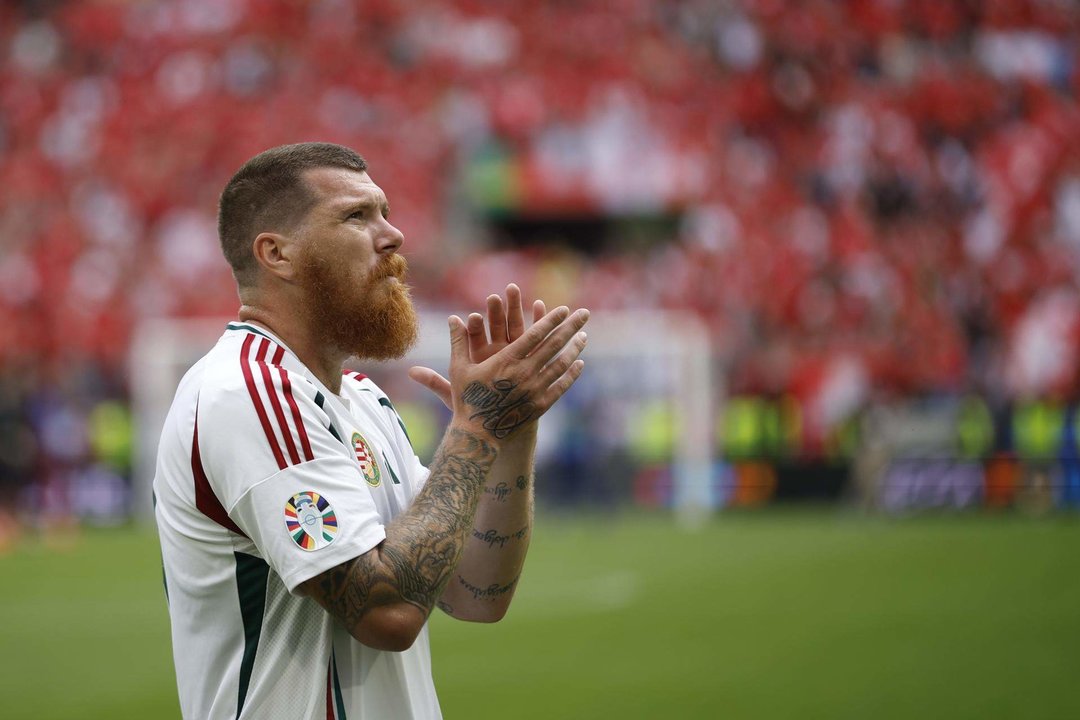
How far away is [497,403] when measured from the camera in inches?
99.7

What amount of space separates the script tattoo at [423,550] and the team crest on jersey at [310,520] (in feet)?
0.19

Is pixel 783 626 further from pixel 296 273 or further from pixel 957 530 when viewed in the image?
pixel 296 273

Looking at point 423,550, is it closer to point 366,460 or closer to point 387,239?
point 366,460

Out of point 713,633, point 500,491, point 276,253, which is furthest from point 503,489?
A: point 713,633

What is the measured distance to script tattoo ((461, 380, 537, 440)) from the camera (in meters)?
2.53

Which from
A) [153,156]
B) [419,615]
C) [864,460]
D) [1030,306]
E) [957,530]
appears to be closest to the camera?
[419,615]

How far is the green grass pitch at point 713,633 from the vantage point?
6.91m

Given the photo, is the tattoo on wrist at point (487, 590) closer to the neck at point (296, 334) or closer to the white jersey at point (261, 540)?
the white jersey at point (261, 540)

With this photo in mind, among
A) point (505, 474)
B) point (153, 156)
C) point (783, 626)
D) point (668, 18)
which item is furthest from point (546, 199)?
point (505, 474)

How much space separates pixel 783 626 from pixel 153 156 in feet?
54.3

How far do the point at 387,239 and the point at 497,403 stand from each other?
422 mm

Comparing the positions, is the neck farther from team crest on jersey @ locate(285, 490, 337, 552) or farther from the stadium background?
the stadium background

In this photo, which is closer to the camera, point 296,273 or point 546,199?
point 296,273

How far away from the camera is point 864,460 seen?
642 inches
